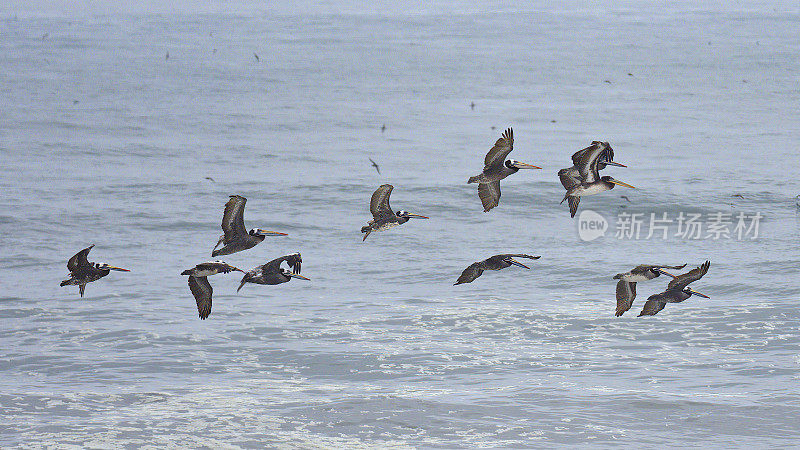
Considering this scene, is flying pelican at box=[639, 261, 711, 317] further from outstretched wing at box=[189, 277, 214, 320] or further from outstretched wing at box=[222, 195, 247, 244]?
outstretched wing at box=[189, 277, 214, 320]

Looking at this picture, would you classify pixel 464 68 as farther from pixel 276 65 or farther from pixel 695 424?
pixel 695 424

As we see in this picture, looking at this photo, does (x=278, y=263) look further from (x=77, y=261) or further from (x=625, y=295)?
(x=625, y=295)

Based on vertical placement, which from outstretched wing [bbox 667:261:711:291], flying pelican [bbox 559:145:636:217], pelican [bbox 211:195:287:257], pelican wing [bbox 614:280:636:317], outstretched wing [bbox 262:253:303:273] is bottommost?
pelican wing [bbox 614:280:636:317]

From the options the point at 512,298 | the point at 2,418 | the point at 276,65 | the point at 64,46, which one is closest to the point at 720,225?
the point at 512,298

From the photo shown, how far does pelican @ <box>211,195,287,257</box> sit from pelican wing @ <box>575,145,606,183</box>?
19.0 ft

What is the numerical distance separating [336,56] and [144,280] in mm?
54735

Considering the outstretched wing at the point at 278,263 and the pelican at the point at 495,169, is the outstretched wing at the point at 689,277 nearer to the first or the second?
the pelican at the point at 495,169

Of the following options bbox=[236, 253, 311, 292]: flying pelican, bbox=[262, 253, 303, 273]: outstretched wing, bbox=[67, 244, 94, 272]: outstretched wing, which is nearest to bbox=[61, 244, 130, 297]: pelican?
bbox=[67, 244, 94, 272]: outstretched wing

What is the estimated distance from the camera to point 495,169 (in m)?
21.6

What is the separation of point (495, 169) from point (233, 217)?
5.06 meters

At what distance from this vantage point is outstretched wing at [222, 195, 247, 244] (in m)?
20.8

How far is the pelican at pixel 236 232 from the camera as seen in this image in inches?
820

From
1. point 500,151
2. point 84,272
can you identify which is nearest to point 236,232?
point 84,272

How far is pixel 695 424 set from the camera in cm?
3006
